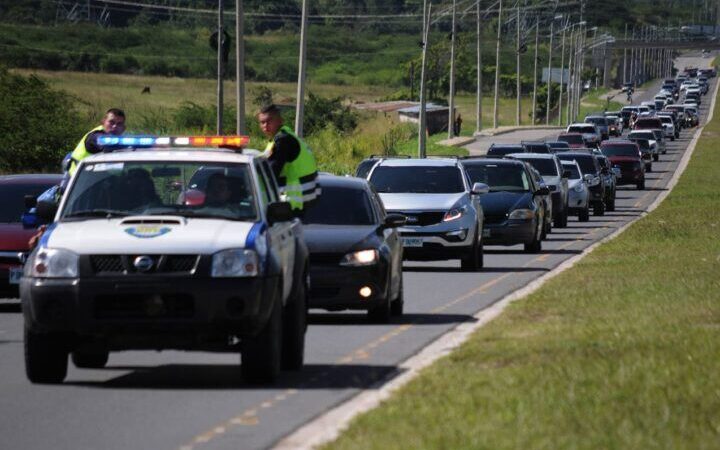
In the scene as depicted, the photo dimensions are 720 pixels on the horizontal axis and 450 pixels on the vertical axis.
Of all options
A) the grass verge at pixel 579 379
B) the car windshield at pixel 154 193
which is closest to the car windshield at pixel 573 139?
the grass verge at pixel 579 379

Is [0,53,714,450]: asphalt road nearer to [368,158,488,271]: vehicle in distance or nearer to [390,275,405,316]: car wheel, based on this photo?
[390,275,405,316]: car wheel

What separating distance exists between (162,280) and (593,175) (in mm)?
36684

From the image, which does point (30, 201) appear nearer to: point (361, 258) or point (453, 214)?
point (361, 258)

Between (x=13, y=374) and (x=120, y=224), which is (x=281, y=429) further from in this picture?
(x=13, y=374)

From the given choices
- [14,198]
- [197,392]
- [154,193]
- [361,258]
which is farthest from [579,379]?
[14,198]

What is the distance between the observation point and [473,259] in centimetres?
2728

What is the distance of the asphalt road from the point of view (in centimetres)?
1080

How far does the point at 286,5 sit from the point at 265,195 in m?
185

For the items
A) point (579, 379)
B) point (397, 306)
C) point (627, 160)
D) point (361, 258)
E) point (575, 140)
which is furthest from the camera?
point (575, 140)

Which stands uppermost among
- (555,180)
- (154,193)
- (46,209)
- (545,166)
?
(154,193)

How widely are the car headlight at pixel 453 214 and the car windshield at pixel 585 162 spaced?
71.4 feet

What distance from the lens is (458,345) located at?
15.7 metres

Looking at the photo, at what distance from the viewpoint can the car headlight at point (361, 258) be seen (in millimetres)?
18594

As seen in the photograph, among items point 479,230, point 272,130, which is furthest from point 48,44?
point 272,130
